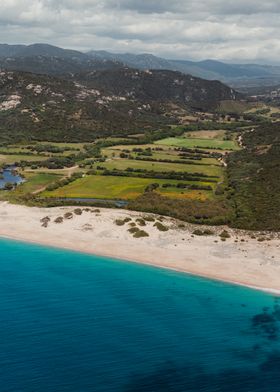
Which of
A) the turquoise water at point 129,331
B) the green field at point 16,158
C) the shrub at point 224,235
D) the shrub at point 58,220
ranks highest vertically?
the green field at point 16,158

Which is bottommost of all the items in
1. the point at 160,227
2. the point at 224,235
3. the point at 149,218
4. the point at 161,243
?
the point at 161,243

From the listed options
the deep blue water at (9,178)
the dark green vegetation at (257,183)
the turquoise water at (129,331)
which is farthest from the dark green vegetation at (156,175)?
the turquoise water at (129,331)

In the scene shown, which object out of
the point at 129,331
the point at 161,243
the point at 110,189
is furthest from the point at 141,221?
the point at 129,331

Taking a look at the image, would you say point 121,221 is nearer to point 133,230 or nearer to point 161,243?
point 133,230

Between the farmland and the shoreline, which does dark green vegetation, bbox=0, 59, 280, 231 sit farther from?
the shoreline

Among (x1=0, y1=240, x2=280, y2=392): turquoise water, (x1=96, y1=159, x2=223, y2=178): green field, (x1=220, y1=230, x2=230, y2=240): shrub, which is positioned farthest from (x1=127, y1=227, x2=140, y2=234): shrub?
(x1=96, y1=159, x2=223, y2=178): green field

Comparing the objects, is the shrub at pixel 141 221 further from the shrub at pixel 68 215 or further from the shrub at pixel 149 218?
the shrub at pixel 68 215
